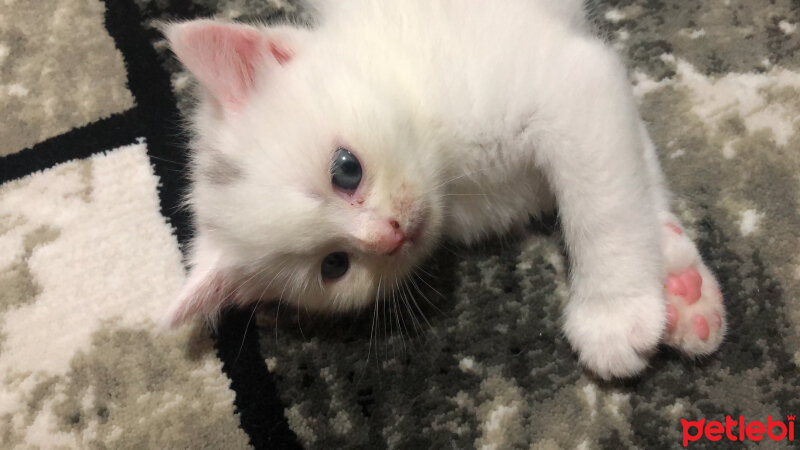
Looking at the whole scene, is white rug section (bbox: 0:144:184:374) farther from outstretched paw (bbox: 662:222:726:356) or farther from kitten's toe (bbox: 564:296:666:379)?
outstretched paw (bbox: 662:222:726:356)

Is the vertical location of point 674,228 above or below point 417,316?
above

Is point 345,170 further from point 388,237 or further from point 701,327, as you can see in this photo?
point 701,327

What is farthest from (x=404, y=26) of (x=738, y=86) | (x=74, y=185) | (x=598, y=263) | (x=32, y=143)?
(x=32, y=143)

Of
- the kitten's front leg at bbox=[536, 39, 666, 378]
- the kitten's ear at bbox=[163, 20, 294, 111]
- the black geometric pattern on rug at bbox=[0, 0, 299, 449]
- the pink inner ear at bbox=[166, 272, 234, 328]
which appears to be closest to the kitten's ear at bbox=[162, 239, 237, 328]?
the pink inner ear at bbox=[166, 272, 234, 328]

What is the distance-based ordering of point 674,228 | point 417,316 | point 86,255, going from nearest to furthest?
point 674,228
point 417,316
point 86,255

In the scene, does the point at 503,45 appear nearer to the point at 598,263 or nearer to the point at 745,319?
the point at 598,263

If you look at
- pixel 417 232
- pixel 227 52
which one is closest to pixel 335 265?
pixel 417 232
